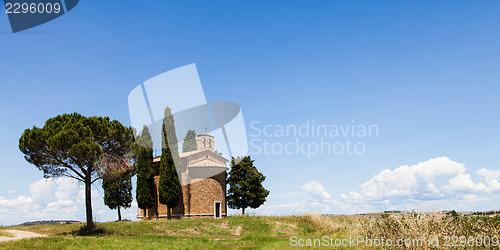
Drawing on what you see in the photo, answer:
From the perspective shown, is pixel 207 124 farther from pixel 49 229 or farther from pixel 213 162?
pixel 49 229

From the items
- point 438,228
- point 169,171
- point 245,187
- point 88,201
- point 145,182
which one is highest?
point 169,171

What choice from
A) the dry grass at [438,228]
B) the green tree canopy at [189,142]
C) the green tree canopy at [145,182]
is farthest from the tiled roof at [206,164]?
the dry grass at [438,228]

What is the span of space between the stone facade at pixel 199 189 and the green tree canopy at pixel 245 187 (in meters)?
4.45

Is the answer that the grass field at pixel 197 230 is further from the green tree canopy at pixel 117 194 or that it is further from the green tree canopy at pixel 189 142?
the green tree canopy at pixel 189 142

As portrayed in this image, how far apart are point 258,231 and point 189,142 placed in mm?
19724

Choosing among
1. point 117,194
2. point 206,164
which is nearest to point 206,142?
point 206,164

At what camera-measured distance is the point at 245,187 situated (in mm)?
41000

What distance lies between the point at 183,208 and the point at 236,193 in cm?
779

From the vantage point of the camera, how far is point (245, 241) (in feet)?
62.9

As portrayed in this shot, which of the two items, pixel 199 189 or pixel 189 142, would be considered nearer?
pixel 199 189

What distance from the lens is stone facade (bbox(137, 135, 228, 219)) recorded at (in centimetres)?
3497

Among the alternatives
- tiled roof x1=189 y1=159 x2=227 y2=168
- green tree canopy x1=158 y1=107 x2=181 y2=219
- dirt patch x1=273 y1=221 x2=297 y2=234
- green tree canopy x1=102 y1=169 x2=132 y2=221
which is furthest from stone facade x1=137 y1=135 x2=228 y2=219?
dirt patch x1=273 y1=221 x2=297 y2=234

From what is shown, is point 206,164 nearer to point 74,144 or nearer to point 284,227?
point 284,227

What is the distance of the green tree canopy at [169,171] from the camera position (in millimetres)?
33812
